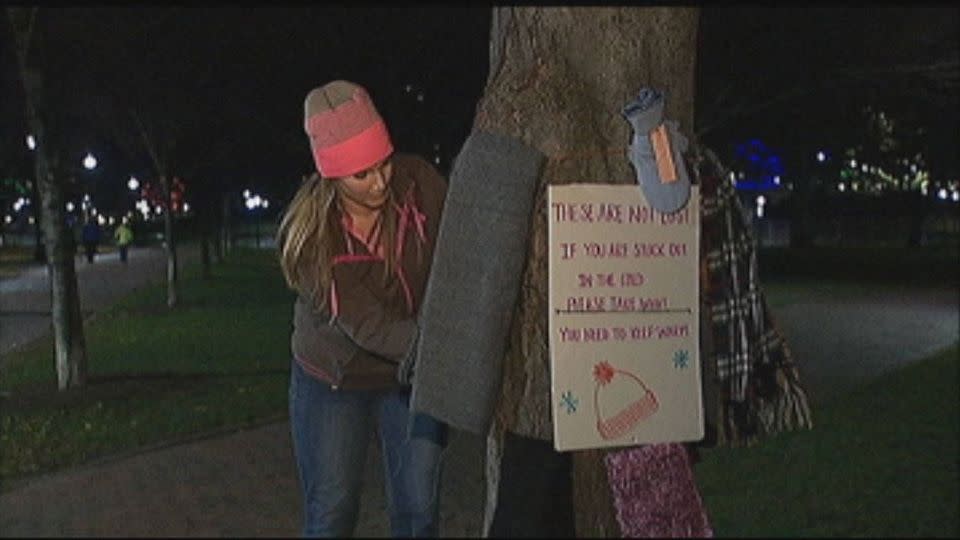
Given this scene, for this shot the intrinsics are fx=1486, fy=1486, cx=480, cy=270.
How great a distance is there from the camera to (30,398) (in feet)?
35.9

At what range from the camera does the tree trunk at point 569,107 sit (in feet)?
10.9

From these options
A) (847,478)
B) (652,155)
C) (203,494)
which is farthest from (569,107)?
(847,478)

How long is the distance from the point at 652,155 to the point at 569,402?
567mm

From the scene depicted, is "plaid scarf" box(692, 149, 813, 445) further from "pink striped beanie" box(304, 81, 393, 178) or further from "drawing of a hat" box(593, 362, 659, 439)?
"pink striped beanie" box(304, 81, 393, 178)

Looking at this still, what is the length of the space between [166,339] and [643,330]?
1347 centimetres

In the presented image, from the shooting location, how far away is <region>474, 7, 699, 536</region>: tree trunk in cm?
332

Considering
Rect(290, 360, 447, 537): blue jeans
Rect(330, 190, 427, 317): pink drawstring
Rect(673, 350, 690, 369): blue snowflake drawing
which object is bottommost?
Rect(290, 360, 447, 537): blue jeans

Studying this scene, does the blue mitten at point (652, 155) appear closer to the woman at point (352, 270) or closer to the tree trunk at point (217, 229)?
the woman at point (352, 270)

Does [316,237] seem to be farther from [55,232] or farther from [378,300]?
[55,232]

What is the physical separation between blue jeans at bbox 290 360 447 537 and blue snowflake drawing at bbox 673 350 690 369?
2.54 ft

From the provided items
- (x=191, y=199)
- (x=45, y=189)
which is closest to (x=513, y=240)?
(x=45, y=189)

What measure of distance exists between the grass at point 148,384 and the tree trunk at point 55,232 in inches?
10.0

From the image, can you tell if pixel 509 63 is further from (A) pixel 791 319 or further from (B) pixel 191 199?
(B) pixel 191 199

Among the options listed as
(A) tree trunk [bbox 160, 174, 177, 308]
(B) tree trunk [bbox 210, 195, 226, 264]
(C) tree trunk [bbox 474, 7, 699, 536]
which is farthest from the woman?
(B) tree trunk [bbox 210, 195, 226, 264]
